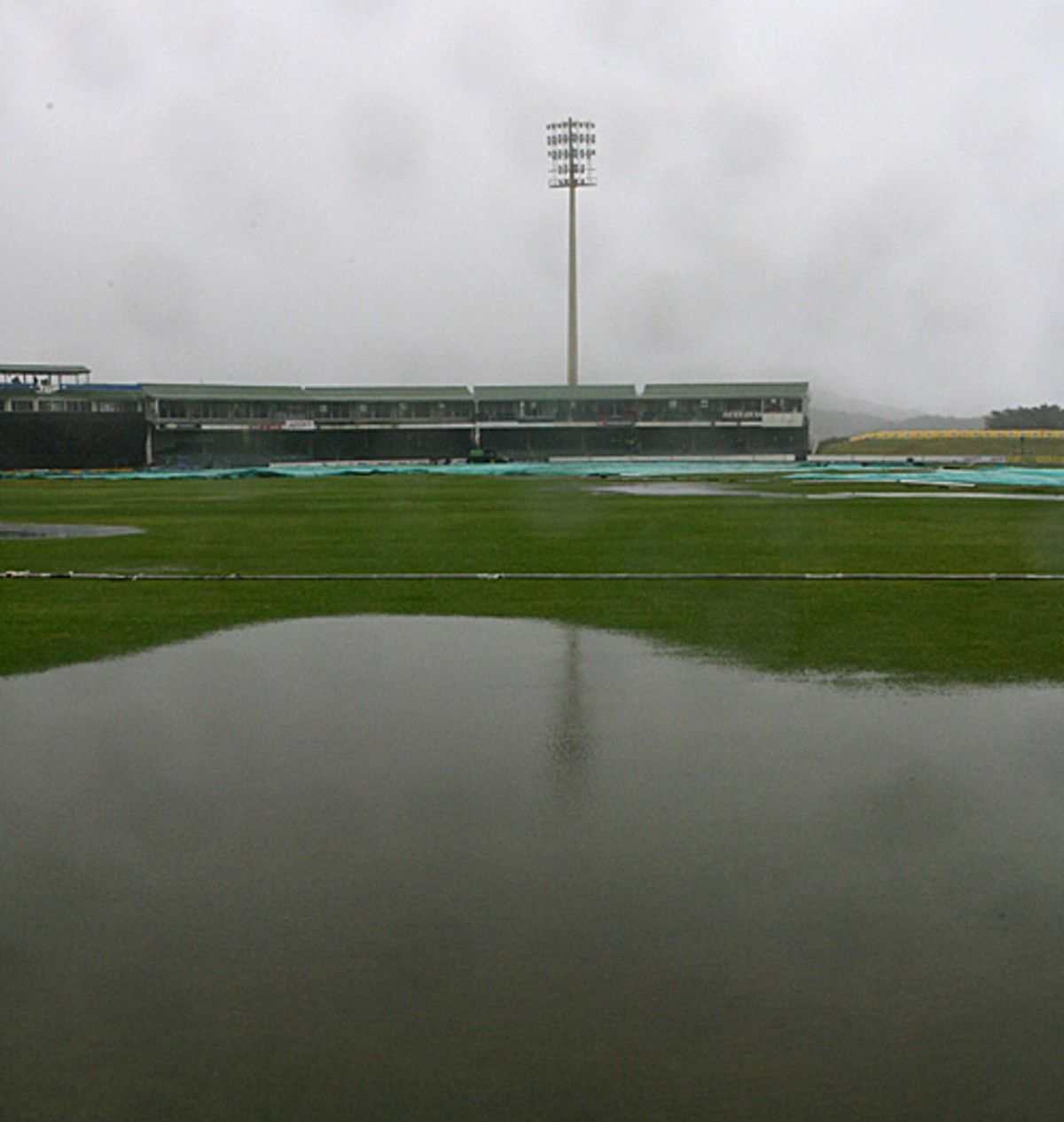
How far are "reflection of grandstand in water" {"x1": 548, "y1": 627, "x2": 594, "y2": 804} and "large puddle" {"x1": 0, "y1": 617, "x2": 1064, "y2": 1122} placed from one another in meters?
0.04

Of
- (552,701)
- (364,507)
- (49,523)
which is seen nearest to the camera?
(552,701)

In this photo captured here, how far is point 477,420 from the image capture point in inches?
3674

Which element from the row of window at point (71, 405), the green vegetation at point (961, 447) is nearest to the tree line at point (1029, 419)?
the green vegetation at point (961, 447)

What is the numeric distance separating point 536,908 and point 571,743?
2312 mm

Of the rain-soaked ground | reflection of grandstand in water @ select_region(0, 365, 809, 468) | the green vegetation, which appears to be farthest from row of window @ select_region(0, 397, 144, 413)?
the rain-soaked ground

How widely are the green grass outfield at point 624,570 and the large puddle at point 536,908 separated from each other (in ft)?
6.58

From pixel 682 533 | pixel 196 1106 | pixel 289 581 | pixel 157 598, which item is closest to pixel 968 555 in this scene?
pixel 682 533

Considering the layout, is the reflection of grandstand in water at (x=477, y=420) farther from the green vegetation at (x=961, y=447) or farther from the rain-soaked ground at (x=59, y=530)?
the rain-soaked ground at (x=59, y=530)

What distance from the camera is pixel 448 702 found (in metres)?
7.54

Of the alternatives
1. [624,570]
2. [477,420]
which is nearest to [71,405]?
[477,420]

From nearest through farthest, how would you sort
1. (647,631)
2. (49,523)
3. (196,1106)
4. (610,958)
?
(196,1106) < (610,958) < (647,631) < (49,523)

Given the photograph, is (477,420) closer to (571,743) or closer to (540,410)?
(540,410)

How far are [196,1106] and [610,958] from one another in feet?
4.34

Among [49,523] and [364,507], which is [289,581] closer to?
[49,523]
